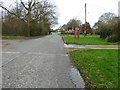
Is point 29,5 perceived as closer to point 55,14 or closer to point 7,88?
point 55,14

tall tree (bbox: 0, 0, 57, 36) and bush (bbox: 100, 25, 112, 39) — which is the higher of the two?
tall tree (bbox: 0, 0, 57, 36)

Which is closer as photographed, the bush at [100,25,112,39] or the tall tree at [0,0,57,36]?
the bush at [100,25,112,39]

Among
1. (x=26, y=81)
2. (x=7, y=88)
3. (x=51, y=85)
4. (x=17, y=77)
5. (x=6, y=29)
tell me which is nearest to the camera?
(x=7, y=88)

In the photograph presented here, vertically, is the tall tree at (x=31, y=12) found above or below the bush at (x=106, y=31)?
above

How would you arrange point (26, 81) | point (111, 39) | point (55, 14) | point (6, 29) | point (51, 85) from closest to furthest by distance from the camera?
point (51, 85), point (26, 81), point (111, 39), point (6, 29), point (55, 14)

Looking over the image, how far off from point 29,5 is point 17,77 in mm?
47685

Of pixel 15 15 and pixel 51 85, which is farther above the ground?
pixel 15 15

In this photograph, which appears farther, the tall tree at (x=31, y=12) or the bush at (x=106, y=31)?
the tall tree at (x=31, y=12)

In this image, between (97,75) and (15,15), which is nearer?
(97,75)

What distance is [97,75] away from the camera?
316 inches

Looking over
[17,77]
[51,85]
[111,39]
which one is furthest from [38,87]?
[111,39]

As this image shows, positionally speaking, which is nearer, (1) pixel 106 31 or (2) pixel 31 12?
(1) pixel 106 31

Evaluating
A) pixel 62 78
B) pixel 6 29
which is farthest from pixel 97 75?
pixel 6 29

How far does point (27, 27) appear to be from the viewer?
166ft
